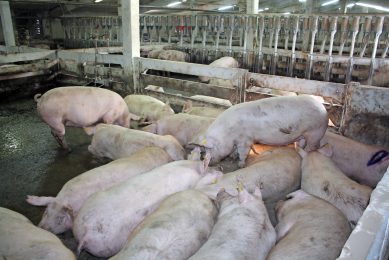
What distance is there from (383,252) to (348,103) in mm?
3255

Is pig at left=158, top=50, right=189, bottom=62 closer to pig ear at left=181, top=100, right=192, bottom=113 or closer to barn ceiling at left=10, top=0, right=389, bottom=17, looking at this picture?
barn ceiling at left=10, top=0, right=389, bottom=17

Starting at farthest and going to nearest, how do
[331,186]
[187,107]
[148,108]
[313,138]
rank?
[148,108]
[187,107]
[313,138]
[331,186]

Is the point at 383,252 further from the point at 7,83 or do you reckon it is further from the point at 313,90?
the point at 7,83

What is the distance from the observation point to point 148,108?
6012 millimetres

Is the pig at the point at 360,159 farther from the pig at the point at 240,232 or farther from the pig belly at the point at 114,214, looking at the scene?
the pig belly at the point at 114,214

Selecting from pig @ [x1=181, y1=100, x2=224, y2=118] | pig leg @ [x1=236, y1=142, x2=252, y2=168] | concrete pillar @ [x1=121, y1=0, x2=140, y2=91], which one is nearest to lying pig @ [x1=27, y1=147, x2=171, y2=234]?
pig leg @ [x1=236, y1=142, x2=252, y2=168]

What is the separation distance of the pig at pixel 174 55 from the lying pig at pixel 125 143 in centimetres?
539

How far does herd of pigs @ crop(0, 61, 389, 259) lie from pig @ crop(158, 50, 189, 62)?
4.63 m

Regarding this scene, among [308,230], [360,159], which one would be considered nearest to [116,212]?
[308,230]

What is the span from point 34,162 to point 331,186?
382 cm

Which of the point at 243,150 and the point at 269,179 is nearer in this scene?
the point at 269,179

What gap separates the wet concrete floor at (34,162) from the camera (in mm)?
3709

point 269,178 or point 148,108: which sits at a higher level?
point 148,108

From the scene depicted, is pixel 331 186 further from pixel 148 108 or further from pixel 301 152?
pixel 148 108
